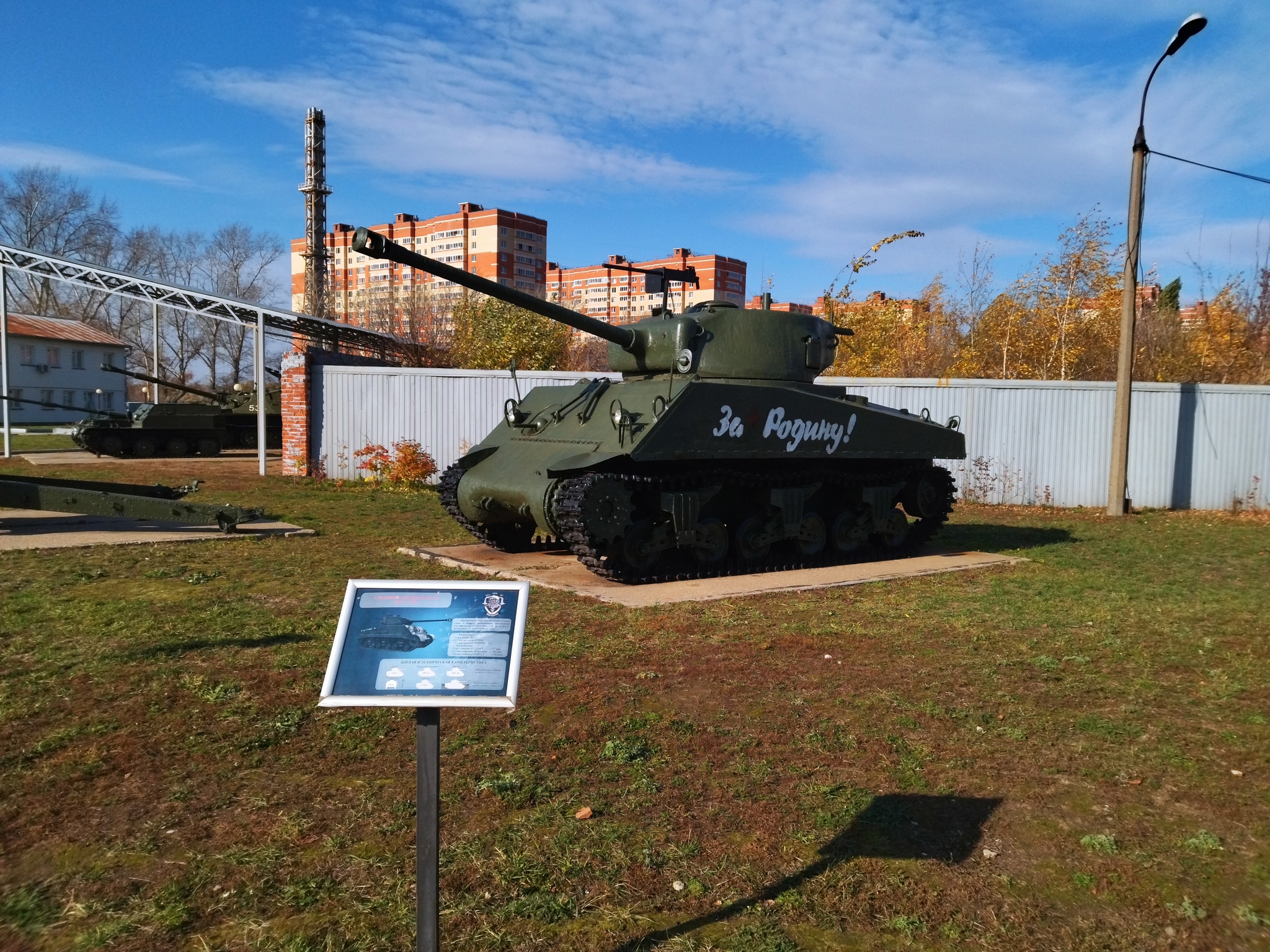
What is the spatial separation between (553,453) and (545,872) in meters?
6.04

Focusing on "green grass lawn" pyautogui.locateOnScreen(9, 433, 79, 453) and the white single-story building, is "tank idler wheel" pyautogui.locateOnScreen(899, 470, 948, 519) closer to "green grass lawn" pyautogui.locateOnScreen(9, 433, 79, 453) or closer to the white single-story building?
"green grass lawn" pyautogui.locateOnScreen(9, 433, 79, 453)

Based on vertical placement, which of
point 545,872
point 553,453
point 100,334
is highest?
point 100,334

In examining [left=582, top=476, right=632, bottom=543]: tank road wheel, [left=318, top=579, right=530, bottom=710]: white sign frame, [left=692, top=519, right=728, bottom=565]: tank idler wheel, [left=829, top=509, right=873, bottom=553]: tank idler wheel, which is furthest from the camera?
[left=829, top=509, right=873, bottom=553]: tank idler wheel

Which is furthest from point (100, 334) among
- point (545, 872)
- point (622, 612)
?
point (545, 872)

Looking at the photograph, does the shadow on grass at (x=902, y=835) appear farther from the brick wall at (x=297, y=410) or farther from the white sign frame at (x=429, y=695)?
the brick wall at (x=297, y=410)

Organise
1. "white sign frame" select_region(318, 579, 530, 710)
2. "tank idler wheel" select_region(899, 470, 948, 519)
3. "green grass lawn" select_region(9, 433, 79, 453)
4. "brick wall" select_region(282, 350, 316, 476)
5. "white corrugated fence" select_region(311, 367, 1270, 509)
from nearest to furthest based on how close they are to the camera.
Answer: "white sign frame" select_region(318, 579, 530, 710)
"tank idler wheel" select_region(899, 470, 948, 519)
"white corrugated fence" select_region(311, 367, 1270, 509)
"brick wall" select_region(282, 350, 316, 476)
"green grass lawn" select_region(9, 433, 79, 453)

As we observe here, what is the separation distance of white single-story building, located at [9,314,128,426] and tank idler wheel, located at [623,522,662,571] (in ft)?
138

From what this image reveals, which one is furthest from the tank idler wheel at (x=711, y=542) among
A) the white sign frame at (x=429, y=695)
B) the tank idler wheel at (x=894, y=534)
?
the white sign frame at (x=429, y=695)

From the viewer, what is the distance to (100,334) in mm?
49875

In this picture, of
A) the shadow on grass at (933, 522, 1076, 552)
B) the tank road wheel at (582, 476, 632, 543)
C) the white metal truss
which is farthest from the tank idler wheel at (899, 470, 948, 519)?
the white metal truss

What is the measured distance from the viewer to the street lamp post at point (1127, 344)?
1460 centimetres

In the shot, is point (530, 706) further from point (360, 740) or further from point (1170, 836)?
point (1170, 836)

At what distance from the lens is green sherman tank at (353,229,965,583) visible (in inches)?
337

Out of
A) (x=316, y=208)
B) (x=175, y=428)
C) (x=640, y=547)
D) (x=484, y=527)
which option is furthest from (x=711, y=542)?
(x=316, y=208)
